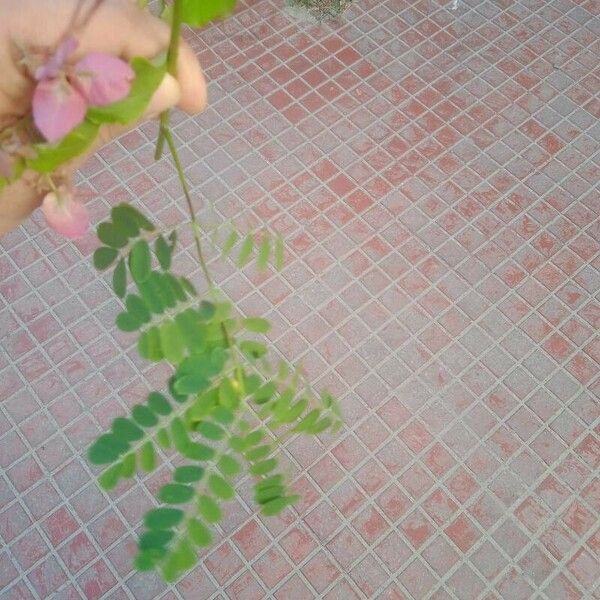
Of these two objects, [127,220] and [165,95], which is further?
[127,220]

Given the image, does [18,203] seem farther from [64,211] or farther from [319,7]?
[319,7]

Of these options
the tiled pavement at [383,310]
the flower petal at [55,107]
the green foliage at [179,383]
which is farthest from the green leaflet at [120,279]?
the tiled pavement at [383,310]

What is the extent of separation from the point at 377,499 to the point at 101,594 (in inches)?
15.5

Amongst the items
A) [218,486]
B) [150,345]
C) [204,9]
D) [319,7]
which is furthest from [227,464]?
[319,7]

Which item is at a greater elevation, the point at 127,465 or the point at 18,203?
the point at 18,203

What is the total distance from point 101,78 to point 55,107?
2cm

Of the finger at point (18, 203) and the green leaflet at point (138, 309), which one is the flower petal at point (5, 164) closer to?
the finger at point (18, 203)

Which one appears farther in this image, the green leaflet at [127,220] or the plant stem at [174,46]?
the green leaflet at [127,220]

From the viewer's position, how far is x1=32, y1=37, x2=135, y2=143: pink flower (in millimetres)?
274

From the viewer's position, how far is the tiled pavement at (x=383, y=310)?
962mm

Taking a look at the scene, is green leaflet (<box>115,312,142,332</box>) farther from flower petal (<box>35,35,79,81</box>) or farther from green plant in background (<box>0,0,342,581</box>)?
flower petal (<box>35,35,79,81</box>)

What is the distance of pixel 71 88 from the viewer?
0.92ft

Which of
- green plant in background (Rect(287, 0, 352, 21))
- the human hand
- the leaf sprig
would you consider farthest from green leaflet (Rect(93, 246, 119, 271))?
green plant in background (Rect(287, 0, 352, 21))

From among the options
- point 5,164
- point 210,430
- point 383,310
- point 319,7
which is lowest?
point 383,310
